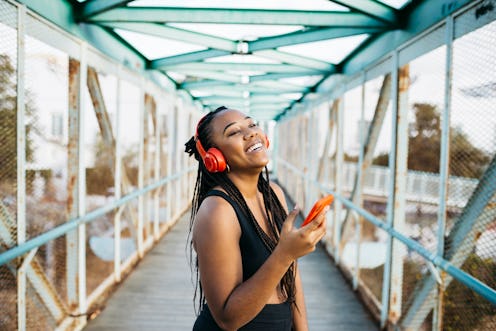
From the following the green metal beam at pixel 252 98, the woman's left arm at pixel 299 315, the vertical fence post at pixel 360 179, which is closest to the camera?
the woman's left arm at pixel 299 315

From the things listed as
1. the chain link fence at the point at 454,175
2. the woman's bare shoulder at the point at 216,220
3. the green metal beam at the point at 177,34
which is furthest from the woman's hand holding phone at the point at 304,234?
the green metal beam at the point at 177,34

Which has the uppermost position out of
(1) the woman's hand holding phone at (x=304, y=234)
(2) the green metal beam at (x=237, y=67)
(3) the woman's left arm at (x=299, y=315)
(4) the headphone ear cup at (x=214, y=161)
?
(2) the green metal beam at (x=237, y=67)

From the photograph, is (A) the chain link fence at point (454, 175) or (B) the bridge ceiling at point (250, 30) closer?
(A) the chain link fence at point (454, 175)

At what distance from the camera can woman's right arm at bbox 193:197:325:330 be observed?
103 cm

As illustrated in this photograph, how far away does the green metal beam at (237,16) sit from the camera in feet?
10.6

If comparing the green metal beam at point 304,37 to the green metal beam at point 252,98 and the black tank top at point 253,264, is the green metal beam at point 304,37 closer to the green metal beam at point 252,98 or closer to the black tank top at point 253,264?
the black tank top at point 253,264

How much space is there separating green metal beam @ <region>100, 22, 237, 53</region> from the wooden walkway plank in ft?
6.17

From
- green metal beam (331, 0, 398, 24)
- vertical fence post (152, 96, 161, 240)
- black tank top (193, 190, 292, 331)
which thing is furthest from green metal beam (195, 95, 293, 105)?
black tank top (193, 190, 292, 331)

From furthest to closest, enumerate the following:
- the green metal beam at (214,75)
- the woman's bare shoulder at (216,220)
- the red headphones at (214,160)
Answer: the green metal beam at (214,75), the red headphones at (214,160), the woman's bare shoulder at (216,220)

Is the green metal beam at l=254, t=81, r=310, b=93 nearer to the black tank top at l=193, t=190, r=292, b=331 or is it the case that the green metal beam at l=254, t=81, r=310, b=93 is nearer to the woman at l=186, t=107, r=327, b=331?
the woman at l=186, t=107, r=327, b=331

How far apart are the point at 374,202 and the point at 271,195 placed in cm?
942

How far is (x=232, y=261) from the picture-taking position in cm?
111

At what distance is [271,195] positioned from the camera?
5.00 ft

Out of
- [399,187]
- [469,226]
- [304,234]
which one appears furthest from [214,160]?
[399,187]
